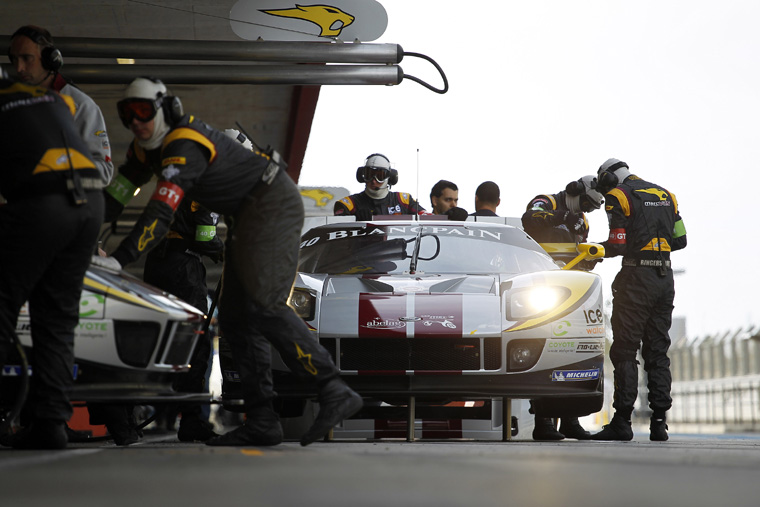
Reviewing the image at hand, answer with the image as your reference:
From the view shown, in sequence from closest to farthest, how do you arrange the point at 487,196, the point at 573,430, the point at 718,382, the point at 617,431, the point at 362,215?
the point at 617,431, the point at 573,430, the point at 362,215, the point at 487,196, the point at 718,382

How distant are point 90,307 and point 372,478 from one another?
194 centimetres

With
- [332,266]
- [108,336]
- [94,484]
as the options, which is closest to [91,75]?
[332,266]

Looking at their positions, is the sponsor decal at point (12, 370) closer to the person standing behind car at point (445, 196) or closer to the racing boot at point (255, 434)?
the racing boot at point (255, 434)

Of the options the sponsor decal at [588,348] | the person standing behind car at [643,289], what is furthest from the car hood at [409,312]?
the person standing behind car at [643,289]

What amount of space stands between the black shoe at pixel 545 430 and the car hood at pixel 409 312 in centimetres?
136

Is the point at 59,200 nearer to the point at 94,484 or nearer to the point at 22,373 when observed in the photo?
the point at 22,373

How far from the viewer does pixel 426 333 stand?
5324 millimetres

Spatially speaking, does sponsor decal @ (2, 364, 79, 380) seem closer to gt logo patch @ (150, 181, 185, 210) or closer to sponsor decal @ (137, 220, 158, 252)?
sponsor decal @ (137, 220, 158, 252)

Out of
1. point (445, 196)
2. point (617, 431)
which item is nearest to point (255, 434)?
point (617, 431)

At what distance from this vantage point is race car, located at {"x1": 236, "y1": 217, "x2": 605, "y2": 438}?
536 cm

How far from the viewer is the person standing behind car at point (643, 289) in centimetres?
679

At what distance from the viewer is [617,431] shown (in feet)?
21.3

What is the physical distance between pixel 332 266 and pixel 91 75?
3041 mm

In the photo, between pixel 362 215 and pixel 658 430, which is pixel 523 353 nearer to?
pixel 658 430
